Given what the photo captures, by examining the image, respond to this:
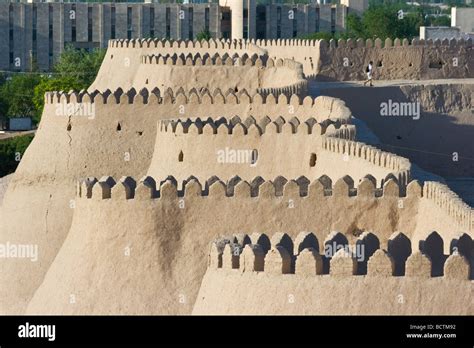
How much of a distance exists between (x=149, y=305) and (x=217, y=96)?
65.2 ft

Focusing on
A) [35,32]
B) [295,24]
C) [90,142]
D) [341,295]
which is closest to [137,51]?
[90,142]

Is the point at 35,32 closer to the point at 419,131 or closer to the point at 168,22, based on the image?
the point at 168,22

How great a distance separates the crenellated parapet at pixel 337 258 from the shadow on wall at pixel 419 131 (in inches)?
1303

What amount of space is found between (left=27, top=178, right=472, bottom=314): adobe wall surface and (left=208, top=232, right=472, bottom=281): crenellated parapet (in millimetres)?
4675

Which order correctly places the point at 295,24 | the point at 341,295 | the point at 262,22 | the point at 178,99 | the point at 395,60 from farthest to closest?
the point at 295,24, the point at 262,22, the point at 395,60, the point at 178,99, the point at 341,295

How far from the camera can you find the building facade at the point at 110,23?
541ft

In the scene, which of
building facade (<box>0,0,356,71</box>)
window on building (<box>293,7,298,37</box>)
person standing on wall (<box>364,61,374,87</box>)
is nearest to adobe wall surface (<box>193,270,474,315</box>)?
person standing on wall (<box>364,61,374,87</box>)

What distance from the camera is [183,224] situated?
1433 inches

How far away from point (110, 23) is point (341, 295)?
5574 inches

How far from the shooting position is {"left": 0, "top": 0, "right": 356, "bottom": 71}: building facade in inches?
6491

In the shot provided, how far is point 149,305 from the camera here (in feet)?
116
